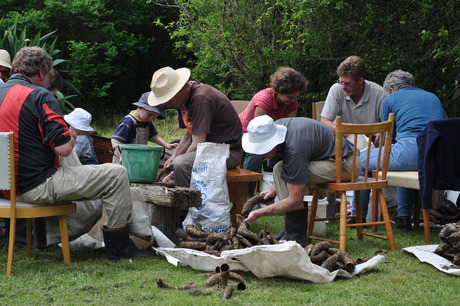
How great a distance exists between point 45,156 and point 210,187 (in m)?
1.43

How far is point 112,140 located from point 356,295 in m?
3.29

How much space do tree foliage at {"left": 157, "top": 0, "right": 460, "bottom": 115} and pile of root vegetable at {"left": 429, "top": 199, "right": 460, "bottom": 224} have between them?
172 cm

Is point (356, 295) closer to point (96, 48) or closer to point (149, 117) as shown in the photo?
point (149, 117)

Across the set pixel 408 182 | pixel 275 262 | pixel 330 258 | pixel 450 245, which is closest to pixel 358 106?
pixel 408 182

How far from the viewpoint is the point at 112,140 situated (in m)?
6.76

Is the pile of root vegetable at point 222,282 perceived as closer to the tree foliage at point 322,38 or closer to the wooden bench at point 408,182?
the wooden bench at point 408,182

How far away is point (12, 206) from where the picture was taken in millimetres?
4695

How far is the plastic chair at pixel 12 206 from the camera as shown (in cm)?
466

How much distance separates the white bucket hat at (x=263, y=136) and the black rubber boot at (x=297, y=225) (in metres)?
0.73

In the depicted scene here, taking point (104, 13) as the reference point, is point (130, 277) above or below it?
below

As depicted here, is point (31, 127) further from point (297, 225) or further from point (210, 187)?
point (297, 225)

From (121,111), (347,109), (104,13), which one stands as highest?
(104,13)

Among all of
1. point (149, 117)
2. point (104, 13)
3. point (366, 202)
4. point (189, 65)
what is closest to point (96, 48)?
point (104, 13)

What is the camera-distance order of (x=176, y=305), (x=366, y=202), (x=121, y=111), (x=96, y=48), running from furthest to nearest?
(x=121, y=111), (x=96, y=48), (x=366, y=202), (x=176, y=305)
